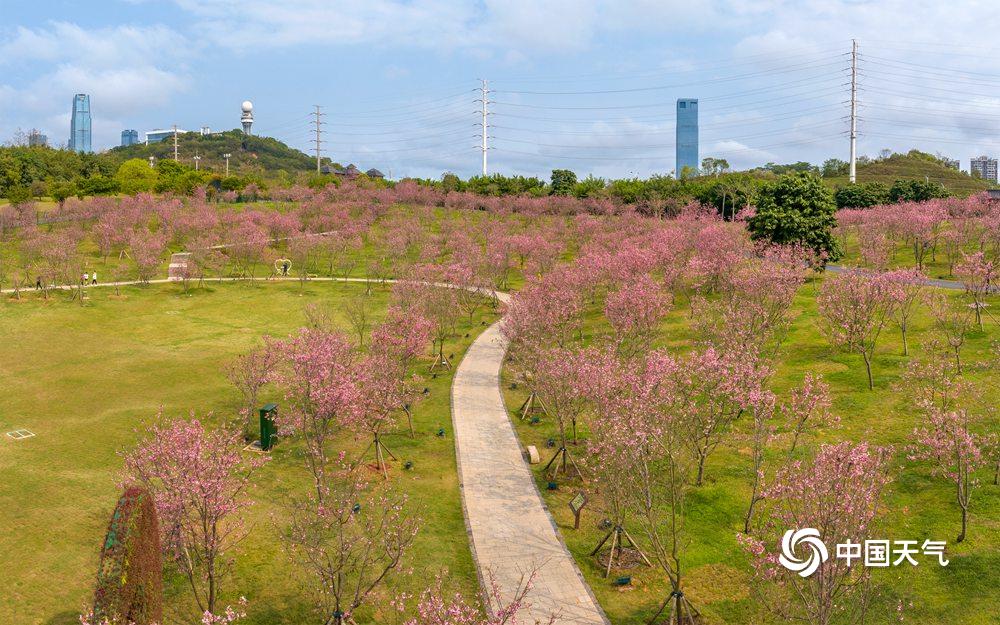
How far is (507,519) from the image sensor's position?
22.4m

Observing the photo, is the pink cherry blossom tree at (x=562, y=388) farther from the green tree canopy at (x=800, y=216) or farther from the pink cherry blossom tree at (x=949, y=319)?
the green tree canopy at (x=800, y=216)

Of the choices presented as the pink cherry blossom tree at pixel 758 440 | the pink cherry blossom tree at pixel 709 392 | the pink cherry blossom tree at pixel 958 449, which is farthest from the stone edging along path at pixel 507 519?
the pink cherry blossom tree at pixel 958 449

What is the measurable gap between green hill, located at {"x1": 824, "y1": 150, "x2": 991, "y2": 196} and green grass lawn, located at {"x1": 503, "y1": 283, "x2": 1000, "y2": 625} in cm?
10442

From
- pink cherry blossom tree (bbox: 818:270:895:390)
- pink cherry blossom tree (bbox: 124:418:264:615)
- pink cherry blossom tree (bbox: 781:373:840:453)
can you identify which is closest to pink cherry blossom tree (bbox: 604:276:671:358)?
pink cherry blossom tree (bbox: 781:373:840:453)

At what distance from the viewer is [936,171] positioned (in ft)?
443

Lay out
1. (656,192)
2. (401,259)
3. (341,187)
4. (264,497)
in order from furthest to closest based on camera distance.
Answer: (341,187)
(656,192)
(401,259)
(264,497)

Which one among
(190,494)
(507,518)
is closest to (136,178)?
(190,494)

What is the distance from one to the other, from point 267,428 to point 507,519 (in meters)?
11.9

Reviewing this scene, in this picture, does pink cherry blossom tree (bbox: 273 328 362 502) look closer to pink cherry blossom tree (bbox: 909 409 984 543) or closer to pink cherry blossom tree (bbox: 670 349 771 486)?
pink cherry blossom tree (bbox: 670 349 771 486)

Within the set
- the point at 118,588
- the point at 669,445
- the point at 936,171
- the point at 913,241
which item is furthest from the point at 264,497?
the point at 936,171

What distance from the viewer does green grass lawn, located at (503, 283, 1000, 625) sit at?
17844 millimetres

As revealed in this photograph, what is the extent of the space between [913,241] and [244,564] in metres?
60.2

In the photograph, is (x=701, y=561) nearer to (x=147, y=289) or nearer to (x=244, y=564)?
(x=244, y=564)

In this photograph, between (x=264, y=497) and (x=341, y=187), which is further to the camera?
(x=341, y=187)
